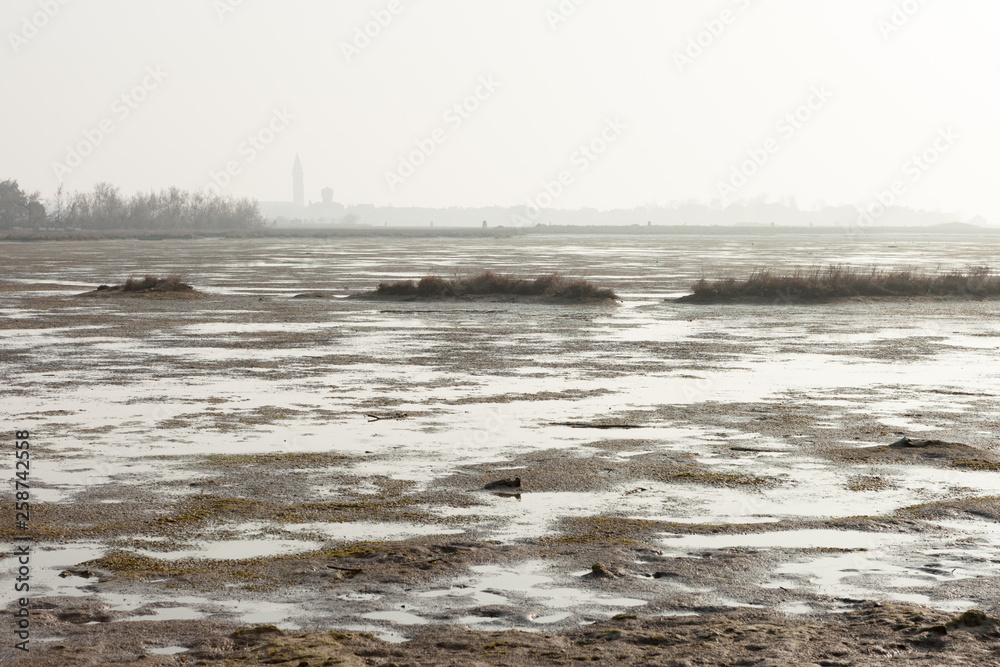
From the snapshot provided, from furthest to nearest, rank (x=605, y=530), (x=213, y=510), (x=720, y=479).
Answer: (x=720, y=479)
(x=213, y=510)
(x=605, y=530)

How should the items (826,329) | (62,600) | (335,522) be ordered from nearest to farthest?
(62,600), (335,522), (826,329)

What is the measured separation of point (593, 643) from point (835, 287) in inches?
1272

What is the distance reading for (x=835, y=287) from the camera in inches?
1442

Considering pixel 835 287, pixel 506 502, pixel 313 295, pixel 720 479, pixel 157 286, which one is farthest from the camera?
pixel 835 287

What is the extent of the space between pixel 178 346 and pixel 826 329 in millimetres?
14951

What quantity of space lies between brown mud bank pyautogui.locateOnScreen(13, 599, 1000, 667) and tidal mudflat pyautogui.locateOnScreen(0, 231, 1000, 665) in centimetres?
2

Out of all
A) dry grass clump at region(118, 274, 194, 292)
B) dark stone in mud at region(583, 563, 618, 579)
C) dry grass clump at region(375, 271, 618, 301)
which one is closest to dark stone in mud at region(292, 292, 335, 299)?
dry grass clump at region(375, 271, 618, 301)

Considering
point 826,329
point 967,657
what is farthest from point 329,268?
point 967,657

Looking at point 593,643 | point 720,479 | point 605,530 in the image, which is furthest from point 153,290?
point 593,643

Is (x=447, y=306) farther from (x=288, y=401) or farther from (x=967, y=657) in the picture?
(x=967, y=657)

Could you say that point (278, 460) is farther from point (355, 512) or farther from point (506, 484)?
point (506, 484)

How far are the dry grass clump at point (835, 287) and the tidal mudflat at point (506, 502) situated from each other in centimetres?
1333

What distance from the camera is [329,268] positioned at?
56.4 metres

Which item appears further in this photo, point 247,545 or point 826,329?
point 826,329
